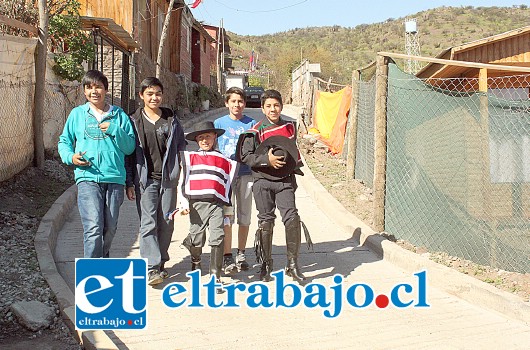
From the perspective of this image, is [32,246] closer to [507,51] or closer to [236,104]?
[236,104]

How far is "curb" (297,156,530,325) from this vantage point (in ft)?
15.5

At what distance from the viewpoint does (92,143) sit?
16.2ft

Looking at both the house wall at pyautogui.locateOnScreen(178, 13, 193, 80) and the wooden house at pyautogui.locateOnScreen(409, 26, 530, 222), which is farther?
the house wall at pyautogui.locateOnScreen(178, 13, 193, 80)

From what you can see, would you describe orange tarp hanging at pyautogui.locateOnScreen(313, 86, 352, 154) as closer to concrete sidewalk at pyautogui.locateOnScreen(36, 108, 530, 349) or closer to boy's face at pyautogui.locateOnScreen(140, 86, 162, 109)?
concrete sidewalk at pyautogui.locateOnScreen(36, 108, 530, 349)

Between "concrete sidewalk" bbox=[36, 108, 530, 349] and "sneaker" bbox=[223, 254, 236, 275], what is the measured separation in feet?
0.29

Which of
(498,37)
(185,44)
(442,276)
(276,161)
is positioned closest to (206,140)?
(276,161)

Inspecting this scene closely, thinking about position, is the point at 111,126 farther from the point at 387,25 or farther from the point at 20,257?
the point at 387,25

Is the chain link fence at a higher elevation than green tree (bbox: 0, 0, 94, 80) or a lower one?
lower

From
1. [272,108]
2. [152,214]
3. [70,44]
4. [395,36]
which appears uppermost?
[395,36]

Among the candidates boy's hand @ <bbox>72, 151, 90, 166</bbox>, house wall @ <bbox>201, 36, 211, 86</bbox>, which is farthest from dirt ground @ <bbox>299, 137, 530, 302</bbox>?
house wall @ <bbox>201, 36, 211, 86</bbox>

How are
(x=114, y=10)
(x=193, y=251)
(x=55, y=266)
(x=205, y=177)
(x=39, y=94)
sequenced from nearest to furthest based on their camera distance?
(x=205, y=177)
(x=193, y=251)
(x=55, y=266)
(x=39, y=94)
(x=114, y=10)

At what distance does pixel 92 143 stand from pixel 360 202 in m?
4.97

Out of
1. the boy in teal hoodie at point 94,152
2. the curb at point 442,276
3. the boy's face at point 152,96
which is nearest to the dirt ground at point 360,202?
the curb at point 442,276

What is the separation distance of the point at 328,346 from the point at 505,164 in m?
3.18
